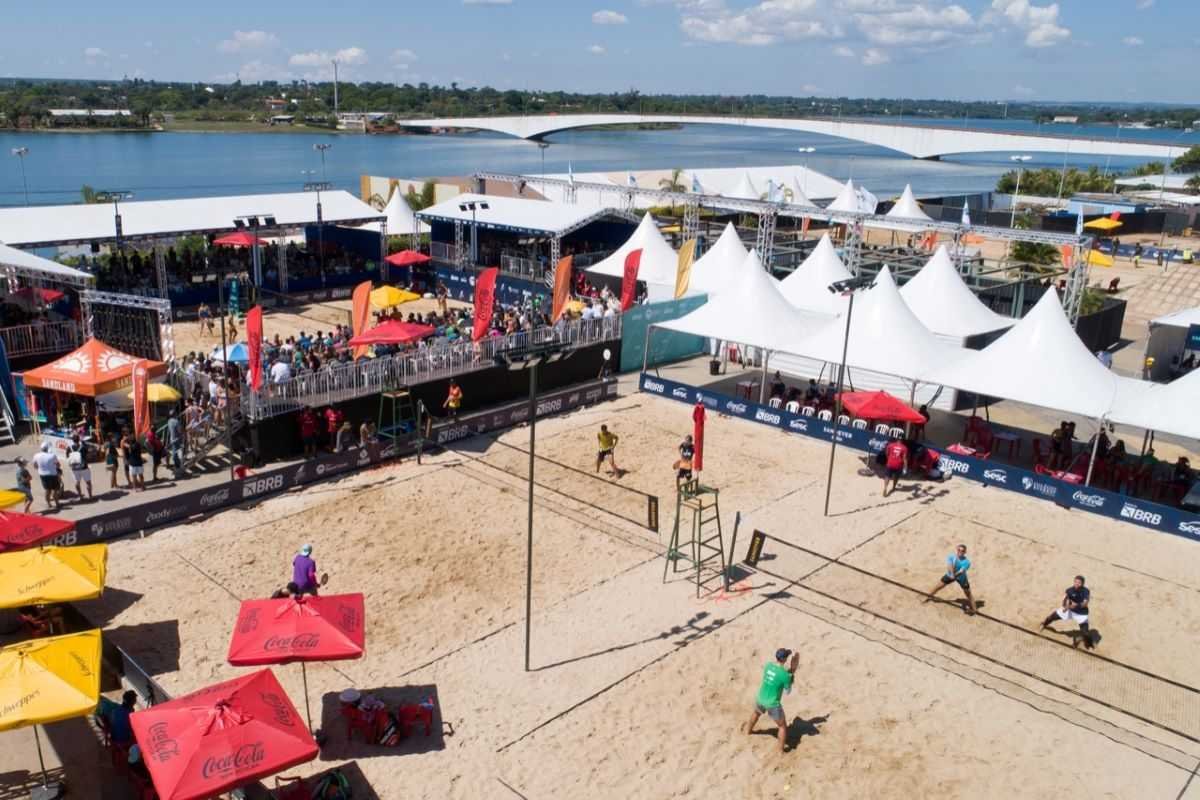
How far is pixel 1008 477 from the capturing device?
17391 mm

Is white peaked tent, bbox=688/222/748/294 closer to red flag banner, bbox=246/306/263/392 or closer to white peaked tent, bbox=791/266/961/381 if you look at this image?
white peaked tent, bbox=791/266/961/381

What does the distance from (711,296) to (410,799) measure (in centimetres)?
2071

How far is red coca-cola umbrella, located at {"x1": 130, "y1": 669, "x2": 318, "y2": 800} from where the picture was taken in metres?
7.44

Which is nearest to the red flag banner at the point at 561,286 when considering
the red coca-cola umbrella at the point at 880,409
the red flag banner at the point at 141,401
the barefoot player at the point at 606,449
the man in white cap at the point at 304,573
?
the barefoot player at the point at 606,449

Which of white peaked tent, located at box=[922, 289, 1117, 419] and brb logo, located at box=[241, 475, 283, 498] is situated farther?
white peaked tent, located at box=[922, 289, 1117, 419]

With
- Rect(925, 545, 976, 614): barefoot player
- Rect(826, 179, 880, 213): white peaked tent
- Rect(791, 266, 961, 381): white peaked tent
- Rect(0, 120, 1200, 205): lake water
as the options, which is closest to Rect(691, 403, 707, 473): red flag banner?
Rect(791, 266, 961, 381): white peaked tent

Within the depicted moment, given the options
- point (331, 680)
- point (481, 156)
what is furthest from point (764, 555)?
point (481, 156)

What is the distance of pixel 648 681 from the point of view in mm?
10945

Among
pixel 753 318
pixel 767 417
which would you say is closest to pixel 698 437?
pixel 767 417

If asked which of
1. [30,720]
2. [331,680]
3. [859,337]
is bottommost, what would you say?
[331,680]

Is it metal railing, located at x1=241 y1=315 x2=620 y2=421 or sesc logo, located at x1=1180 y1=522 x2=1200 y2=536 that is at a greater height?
metal railing, located at x1=241 y1=315 x2=620 y2=421

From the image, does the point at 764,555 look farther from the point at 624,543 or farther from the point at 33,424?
the point at 33,424

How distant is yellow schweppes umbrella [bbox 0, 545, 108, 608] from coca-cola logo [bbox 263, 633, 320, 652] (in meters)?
2.85

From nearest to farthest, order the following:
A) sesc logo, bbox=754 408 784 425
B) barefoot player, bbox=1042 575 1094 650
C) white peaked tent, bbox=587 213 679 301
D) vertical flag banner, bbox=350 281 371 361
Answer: barefoot player, bbox=1042 575 1094 650 → vertical flag banner, bbox=350 281 371 361 → sesc logo, bbox=754 408 784 425 → white peaked tent, bbox=587 213 679 301
